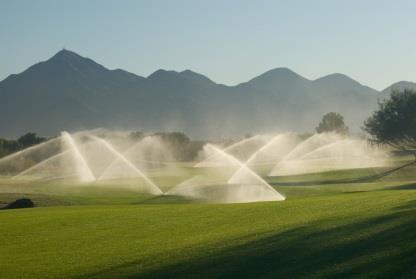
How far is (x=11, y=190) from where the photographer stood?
5834 centimetres

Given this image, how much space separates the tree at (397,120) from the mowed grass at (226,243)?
6215 cm

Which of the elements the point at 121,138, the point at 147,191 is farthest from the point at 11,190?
the point at 121,138

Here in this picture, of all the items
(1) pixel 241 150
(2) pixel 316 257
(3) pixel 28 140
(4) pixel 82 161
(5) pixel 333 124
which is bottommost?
(2) pixel 316 257

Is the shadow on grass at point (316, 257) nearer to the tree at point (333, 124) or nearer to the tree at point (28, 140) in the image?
the tree at point (28, 140)

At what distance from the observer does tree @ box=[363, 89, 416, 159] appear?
85.4 m

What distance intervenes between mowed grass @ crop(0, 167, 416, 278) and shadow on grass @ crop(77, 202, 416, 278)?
0.03m

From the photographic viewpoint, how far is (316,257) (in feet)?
51.5

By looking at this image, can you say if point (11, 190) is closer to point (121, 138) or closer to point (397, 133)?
point (397, 133)

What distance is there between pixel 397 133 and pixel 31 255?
2911 inches

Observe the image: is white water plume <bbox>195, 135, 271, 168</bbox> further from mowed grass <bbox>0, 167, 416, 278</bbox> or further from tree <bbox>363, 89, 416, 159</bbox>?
mowed grass <bbox>0, 167, 416, 278</bbox>

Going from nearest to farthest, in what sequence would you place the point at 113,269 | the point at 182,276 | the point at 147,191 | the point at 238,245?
the point at 182,276, the point at 113,269, the point at 238,245, the point at 147,191

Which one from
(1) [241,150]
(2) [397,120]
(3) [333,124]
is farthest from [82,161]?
(3) [333,124]

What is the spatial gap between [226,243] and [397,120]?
236ft

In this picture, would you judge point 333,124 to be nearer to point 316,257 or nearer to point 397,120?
point 397,120
